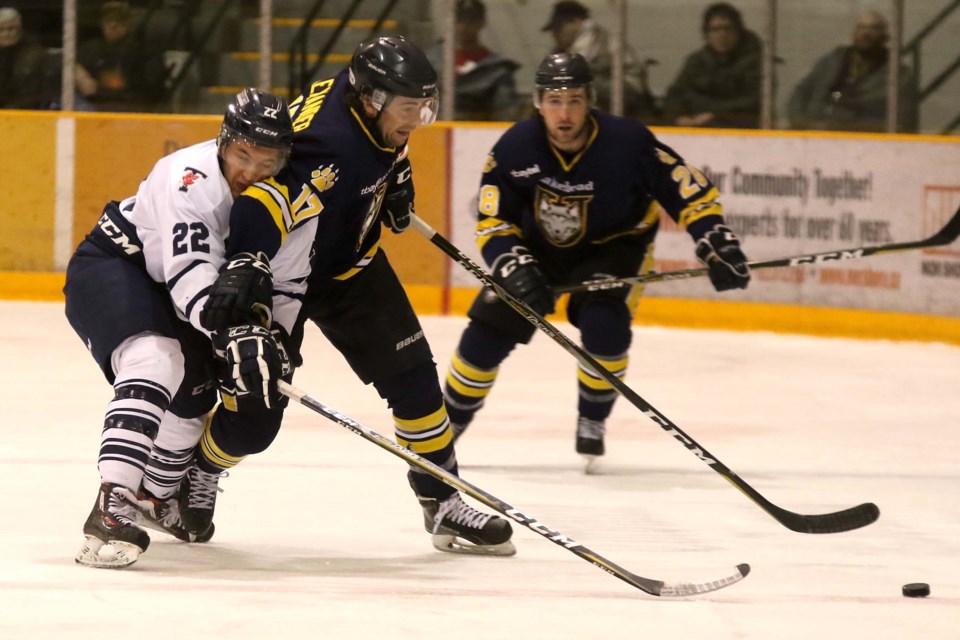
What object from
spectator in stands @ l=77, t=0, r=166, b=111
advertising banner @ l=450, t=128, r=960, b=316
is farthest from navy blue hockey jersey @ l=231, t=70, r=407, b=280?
spectator in stands @ l=77, t=0, r=166, b=111

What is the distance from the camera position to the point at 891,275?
667cm

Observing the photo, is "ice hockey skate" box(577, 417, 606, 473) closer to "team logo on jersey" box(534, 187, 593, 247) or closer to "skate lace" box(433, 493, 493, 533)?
"team logo on jersey" box(534, 187, 593, 247)

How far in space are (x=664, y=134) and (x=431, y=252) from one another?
118 centimetres

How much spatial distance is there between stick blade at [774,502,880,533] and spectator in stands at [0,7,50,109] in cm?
516

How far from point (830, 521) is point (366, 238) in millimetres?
1225

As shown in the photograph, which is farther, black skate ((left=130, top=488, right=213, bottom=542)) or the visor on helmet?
black skate ((left=130, top=488, right=213, bottom=542))

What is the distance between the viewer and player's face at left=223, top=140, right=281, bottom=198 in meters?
3.14

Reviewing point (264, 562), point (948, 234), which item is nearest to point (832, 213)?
point (948, 234)

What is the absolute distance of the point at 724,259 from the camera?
13.8 ft

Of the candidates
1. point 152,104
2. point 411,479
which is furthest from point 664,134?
point 411,479

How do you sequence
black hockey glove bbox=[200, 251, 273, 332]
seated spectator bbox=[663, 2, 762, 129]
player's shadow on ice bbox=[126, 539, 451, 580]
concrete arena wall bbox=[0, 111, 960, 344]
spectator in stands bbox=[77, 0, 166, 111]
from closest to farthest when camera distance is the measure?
black hockey glove bbox=[200, 251, 273, 332] < player's shadow on ice bbox=[126, 539, 451, 580] < concrete arena wall bbox=[0, 111, 960, 344] < seated spectator bbox=[663, 2, 762, 129] < spectator in stands bbox=[77, 0, 166, 111]

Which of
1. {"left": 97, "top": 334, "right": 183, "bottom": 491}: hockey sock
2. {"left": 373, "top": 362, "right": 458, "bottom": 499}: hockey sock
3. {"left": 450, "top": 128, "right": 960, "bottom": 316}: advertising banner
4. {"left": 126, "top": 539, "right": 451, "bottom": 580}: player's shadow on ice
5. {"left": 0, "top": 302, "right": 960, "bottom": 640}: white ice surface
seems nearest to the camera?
{"left": 0, "top": 302, "right": 960, "bottom": 640}: white ice surface

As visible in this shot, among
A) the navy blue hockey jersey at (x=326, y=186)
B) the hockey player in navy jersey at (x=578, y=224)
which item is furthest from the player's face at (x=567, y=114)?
the navy blue hockey jersey at (x=326, y=186)

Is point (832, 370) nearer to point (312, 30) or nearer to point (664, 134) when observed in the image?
point (664, 134)
